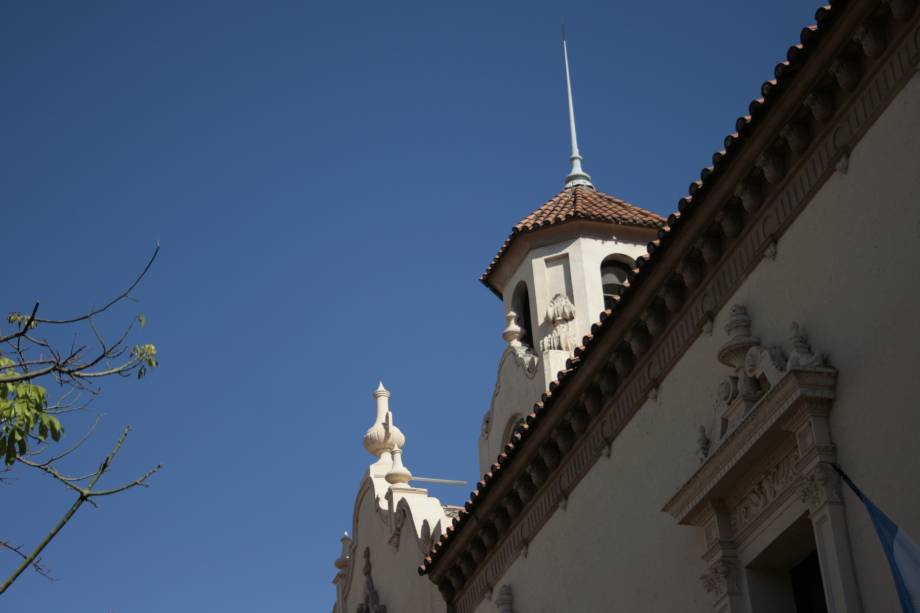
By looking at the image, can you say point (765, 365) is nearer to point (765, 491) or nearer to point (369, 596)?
point (765, 491)

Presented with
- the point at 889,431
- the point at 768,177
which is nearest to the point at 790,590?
the point at 889,431

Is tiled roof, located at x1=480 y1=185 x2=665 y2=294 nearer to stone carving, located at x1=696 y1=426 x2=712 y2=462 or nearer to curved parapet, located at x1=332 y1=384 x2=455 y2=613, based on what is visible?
curved parapet, located at x1=332 y1=384 x2=455 y2=613

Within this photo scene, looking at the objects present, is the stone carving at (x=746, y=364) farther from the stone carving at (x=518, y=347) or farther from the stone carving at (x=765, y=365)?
the stone carving at (x=518, y=347)

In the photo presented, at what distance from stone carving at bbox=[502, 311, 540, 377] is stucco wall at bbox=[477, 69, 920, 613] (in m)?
6.86

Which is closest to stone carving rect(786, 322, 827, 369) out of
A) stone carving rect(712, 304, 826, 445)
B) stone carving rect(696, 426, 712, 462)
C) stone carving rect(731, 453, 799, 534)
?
stone carving rect(712, 304, 826, 445)

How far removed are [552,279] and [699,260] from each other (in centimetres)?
954

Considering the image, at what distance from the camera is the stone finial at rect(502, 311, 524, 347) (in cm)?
2377

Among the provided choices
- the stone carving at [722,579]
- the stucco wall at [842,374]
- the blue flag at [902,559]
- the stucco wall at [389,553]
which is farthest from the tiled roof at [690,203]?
the blue flag at [902,559]

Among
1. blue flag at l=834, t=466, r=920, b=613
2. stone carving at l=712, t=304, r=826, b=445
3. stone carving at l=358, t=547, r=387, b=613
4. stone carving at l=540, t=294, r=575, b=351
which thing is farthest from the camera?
stone carving at l=358, t=547, r=387, b=613

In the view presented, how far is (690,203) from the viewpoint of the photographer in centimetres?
1425

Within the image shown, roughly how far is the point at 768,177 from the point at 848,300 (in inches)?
63.1

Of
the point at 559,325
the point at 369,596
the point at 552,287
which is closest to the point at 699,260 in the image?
the point at 559,325

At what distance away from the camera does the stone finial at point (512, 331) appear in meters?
23.8

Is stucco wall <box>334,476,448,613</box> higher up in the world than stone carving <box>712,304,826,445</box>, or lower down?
higher up
